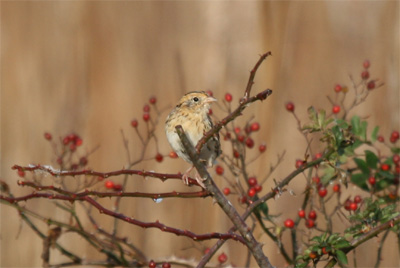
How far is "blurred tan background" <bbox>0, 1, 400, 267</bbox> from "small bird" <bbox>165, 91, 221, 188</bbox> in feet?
4.13

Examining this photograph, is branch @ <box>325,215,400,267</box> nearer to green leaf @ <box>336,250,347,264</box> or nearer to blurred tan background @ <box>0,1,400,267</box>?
green leaf @ <box>336,250,347,264</box>

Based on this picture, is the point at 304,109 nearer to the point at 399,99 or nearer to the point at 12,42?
the point at 399,99

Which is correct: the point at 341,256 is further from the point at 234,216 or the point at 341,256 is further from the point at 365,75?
the point at 365,75

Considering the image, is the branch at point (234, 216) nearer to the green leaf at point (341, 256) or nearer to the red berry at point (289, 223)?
the green leaf at point (341, 256)

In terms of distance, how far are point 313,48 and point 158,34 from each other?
54.7 inches

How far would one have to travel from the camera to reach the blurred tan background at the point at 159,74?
14.7ft

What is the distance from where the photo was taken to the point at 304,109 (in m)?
5.78

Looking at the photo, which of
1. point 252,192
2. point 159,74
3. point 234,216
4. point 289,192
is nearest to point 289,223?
point 252,192

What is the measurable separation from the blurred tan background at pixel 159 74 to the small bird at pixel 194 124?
1.26 m

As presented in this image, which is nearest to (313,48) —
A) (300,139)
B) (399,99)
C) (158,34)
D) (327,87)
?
(327,87)

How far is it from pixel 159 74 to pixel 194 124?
8.63ft

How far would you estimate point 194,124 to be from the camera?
9.37 ft

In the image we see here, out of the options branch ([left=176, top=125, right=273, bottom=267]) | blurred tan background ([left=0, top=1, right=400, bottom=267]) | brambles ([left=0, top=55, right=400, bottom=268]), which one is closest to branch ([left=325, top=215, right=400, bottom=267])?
brambles ([left=0, top=55, right=400, bottom=268])

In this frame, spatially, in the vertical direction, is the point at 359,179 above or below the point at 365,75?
below
